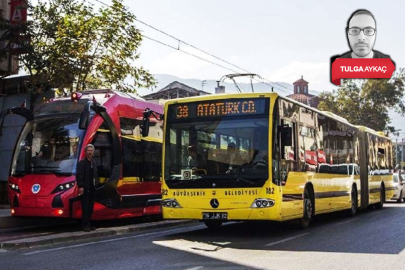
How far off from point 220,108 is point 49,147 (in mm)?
4236

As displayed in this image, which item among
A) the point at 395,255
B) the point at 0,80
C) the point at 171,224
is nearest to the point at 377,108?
the point at 0,80

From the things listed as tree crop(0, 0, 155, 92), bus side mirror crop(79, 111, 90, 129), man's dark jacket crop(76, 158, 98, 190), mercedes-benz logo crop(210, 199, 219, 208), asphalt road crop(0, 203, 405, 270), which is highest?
tree crop(0, 0, 155, 92)

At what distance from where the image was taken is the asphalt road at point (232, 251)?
28.5 feet

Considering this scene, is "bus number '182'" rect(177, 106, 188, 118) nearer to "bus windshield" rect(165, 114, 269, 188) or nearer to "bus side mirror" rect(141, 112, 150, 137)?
"bus windshield" rect(165, 114, 269, 188)

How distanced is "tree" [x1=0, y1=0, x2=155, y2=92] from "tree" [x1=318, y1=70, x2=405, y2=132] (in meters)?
37.1

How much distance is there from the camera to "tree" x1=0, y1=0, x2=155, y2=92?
20688 mm

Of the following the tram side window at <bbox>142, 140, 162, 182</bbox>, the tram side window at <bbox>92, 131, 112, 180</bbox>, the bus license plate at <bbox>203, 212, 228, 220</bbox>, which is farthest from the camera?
the tram side window at <bbox>142, 140, 162, 182</bbox>

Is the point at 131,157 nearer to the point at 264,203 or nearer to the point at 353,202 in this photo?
the point at 264,203

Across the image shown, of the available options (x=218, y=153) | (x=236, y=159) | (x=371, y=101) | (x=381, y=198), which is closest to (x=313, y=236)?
(x=236, y=159)

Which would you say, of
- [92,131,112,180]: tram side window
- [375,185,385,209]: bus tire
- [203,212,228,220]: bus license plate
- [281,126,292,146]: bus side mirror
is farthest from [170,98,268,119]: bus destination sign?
[375,185,385,209]: bus tire

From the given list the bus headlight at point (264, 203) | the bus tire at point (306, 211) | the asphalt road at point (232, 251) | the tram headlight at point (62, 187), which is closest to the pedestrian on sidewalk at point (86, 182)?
the tram headlight at point (62, 187)

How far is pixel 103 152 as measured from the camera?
14680mm

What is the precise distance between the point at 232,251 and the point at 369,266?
242cm

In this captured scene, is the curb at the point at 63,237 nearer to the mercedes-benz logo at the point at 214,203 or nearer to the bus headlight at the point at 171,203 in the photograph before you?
the bus headlight at the point at 171,203
